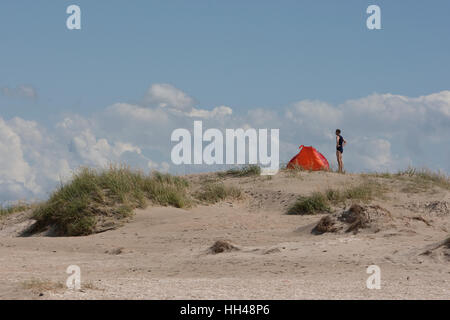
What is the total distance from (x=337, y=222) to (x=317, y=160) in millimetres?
9555

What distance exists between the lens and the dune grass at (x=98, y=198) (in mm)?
17094

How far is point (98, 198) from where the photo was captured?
17516mm

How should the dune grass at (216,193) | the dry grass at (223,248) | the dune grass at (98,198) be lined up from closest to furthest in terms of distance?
the dry grass at (223,248), the dune grass at (98,198), the dune grass at (216,193)

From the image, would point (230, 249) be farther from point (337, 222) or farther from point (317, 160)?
point (317, 160)

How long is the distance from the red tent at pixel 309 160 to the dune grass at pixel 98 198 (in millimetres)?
5325

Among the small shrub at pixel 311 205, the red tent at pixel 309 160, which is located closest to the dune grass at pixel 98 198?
the small shrub at pixel 311 205

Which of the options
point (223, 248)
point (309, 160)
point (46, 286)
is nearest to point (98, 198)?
point (223, 248)

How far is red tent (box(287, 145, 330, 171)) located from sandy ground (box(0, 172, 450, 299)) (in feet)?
10.9

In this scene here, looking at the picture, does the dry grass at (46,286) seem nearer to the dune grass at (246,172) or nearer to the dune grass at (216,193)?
the dune grass at (216,193)

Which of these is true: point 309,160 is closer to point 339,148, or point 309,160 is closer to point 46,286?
point 339,148

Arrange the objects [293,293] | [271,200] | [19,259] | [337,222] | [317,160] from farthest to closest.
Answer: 1. [317,160]
2. [271,200]
3. [337,222]
4. [19,259]
5. [293,293]

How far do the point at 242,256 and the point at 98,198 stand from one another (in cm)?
728
